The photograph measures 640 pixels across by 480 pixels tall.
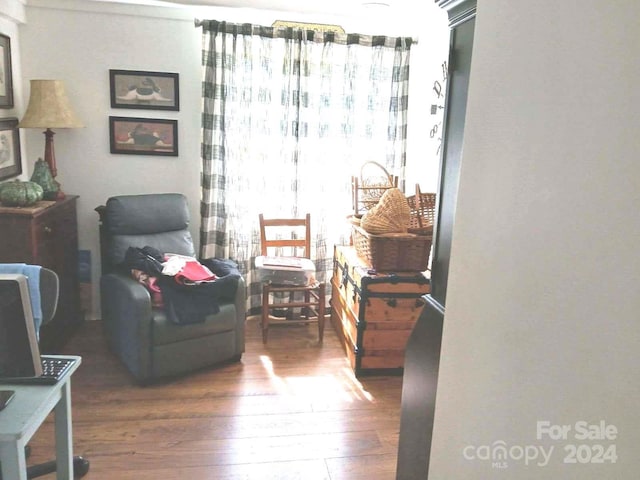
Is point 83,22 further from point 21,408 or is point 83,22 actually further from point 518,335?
point 518,335

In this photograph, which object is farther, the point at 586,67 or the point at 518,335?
the point at 518,335

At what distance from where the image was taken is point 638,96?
0.64 m

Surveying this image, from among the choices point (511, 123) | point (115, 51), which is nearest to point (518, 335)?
point (511, 123)

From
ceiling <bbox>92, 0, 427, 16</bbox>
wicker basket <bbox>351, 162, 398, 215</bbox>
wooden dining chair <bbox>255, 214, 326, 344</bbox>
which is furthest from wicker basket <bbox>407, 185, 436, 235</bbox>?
ceiling <bbox>92, 0, 427, 16</bbox>

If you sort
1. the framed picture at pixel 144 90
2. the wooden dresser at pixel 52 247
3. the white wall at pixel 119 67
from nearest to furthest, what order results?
1. the wooden dresser at pixel 52 247
2. the white wall at pixel 119 67
3. the framed picture at pixel 144 90

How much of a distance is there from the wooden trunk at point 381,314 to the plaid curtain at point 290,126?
1.00 meters

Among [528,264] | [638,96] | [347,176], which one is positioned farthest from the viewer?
[347,176]

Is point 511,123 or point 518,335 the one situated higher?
point 511,123

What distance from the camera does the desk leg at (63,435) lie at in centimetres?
187

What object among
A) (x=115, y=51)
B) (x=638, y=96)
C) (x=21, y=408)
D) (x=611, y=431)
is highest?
(x=115, y=51)

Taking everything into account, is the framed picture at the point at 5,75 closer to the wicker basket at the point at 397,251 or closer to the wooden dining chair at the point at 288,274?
the wooden dining chair at the point at 288,274

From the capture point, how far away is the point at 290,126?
3.99 metres

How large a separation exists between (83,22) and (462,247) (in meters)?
3.60

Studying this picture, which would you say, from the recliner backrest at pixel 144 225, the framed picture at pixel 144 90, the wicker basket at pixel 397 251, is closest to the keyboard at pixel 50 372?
the recliner backrest at pixel 144 225
